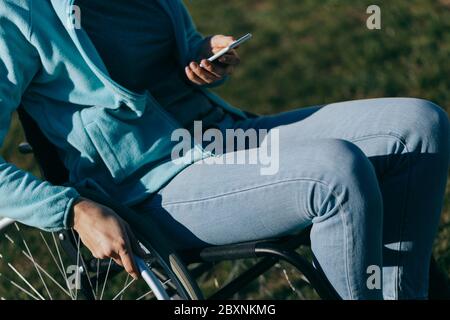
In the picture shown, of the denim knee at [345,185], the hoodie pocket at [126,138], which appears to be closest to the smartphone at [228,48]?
the hoodie pocket at [126,138]

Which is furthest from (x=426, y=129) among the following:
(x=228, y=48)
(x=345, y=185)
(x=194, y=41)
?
(x=194, y=41)

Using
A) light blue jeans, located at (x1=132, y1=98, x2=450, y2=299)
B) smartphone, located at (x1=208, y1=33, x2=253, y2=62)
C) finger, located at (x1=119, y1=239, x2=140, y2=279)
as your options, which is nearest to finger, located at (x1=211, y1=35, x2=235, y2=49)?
smartphone, located at (x1=208, y1=33, x2=253, y2=62)

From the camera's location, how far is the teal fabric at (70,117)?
2.18 metres

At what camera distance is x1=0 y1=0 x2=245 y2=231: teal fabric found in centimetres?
218

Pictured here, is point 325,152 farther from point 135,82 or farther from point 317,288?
point 135,82

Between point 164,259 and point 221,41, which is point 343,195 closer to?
point 164,259

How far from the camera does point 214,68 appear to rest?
253 cm

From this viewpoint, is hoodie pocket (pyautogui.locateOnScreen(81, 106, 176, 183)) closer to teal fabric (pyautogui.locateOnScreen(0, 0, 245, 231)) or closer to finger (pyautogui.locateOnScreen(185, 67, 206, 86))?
teal fabric (pyautogui.locateOnScreen(0, 0, 245, 231))

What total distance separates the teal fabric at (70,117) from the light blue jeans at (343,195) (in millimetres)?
111

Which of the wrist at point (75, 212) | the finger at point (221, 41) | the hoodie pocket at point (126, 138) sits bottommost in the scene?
the wrist at point (75, 212)

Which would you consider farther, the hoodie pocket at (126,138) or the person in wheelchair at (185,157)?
the hoodie pocket at (126,138)

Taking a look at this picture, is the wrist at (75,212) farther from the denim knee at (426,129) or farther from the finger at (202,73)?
the denim knee at (426,129)

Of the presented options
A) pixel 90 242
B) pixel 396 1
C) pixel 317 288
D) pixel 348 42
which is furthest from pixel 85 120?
pixel 396 1
